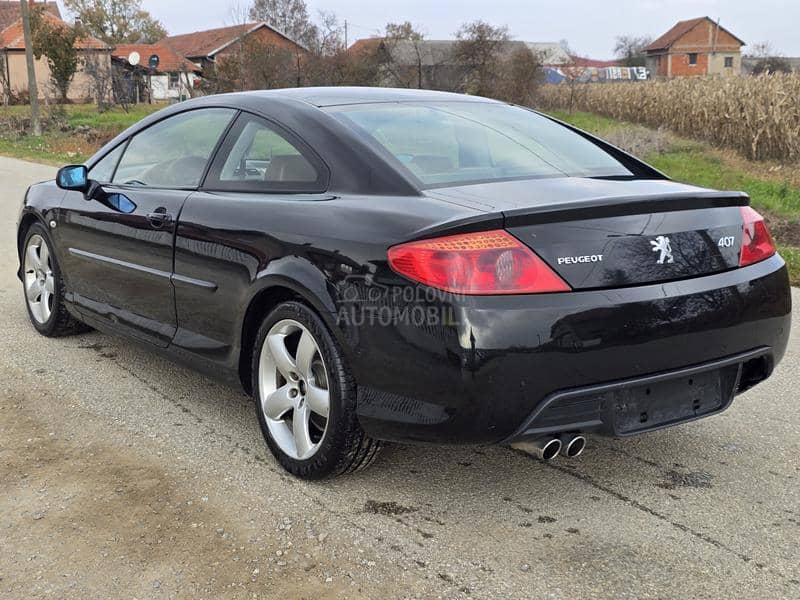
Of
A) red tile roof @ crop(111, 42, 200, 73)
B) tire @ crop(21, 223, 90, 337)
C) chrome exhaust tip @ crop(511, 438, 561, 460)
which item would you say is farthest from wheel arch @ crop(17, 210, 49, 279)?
red tile roof @ crop(111, 42, 200, 73)

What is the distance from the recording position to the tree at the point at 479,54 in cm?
3925


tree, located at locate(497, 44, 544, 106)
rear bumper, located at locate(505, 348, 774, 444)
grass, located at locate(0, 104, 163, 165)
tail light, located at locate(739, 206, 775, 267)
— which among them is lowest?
rear bumper, located at locate(505, 348, 774, 444)

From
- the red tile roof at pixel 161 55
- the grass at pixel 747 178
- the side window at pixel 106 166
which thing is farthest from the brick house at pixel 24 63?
the side window at pixel 106 166

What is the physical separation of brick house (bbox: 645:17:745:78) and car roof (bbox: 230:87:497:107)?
10112 cm

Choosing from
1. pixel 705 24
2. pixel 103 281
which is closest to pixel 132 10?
pixel 705 24

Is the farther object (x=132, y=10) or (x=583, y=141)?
(x=132, y=10)

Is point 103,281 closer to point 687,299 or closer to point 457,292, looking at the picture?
point 457,292

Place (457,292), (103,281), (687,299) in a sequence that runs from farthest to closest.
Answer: (103,281), (687,299), (457,292)

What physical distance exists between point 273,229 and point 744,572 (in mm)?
1996

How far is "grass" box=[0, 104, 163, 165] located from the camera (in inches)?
906

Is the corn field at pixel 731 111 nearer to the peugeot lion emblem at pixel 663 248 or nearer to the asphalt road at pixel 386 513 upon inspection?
the asphalt road at pixel 386 513

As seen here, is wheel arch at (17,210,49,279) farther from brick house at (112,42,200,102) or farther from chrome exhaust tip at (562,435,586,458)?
brick house at (112,42,200,102)

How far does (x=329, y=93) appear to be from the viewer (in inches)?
153

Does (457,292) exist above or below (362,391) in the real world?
above
